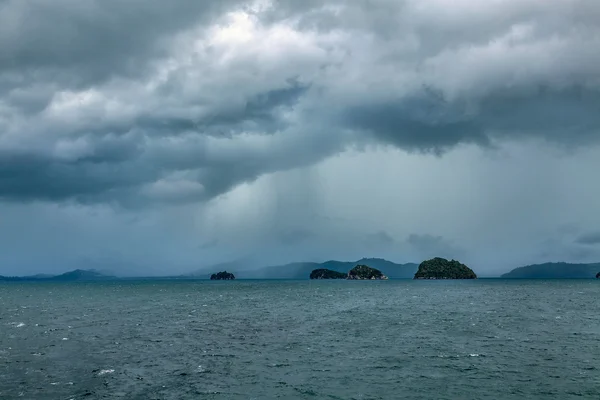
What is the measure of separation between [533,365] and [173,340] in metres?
45.8

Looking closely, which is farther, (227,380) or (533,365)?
(533,365)

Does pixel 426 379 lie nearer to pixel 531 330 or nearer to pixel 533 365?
pixel 533 365

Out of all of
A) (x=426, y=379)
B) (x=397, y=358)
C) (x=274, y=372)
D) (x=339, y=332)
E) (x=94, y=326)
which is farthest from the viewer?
(x=94, y=326)

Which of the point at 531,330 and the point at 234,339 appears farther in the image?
the point at 531,330

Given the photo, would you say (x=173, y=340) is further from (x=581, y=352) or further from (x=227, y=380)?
(x=581, y=352)

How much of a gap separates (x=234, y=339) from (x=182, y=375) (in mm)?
21786

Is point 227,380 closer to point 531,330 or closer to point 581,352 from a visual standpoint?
point 581,352

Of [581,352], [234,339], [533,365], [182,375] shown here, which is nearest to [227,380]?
[182,375]

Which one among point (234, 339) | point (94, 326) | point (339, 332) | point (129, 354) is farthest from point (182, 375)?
point (94, 326)

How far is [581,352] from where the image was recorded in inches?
2200

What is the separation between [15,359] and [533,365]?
5676 centimetres

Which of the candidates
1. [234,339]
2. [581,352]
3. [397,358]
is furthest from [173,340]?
[581,352]

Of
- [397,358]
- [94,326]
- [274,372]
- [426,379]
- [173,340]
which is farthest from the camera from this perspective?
[94,326]

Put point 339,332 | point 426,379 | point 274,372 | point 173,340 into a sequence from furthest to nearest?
Result: point 339,332, point 173,340, point 274,372, point 426,379
